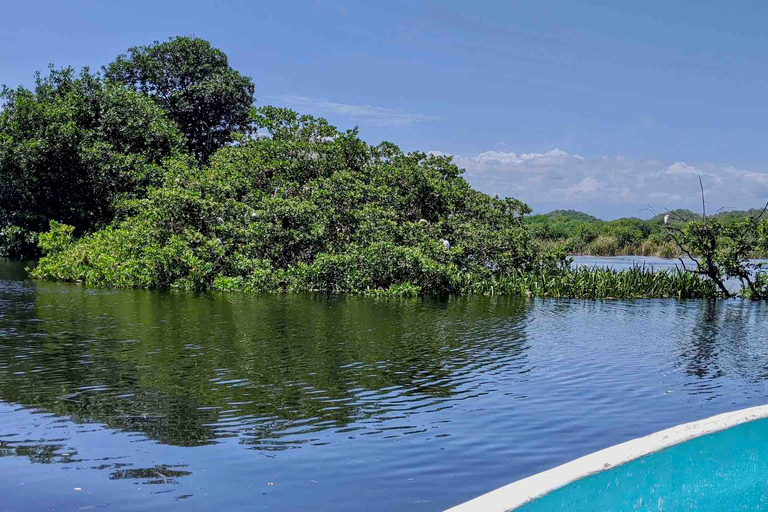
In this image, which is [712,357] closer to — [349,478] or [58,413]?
[349,478]

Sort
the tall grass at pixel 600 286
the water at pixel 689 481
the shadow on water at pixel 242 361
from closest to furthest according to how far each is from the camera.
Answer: the water at pixel 689 481
the shadow on water at pixel 242 361
the tall grass at pixel 600 286

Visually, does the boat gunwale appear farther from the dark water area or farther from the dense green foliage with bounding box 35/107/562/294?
the dense green foliage with bounding box 35/107/562/294

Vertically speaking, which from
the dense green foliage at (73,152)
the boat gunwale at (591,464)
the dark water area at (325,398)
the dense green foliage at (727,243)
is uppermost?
the dense green foliage at (73,152)

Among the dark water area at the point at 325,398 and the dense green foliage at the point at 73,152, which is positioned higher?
the dense green foliage at the point at 73,152

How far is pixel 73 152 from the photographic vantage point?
3838 centimetres

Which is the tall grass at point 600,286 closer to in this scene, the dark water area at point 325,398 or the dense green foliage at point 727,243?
the dense green foliage at point 727,243

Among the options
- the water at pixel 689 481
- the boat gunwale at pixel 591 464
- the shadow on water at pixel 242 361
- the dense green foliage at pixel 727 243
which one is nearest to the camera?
the boat gunwale at pixel 591 464

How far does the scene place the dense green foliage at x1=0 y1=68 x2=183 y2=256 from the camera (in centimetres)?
3700

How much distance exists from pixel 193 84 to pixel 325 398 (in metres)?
43.5

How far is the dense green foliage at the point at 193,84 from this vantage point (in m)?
49.7

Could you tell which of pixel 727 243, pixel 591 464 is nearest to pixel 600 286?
pixel 727 243

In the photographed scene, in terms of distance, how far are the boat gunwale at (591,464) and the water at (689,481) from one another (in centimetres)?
3

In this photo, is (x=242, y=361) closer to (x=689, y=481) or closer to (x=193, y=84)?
(x=689, y=481)

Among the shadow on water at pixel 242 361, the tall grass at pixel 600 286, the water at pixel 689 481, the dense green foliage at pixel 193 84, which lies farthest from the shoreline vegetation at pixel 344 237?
the water at pixel 689 481
